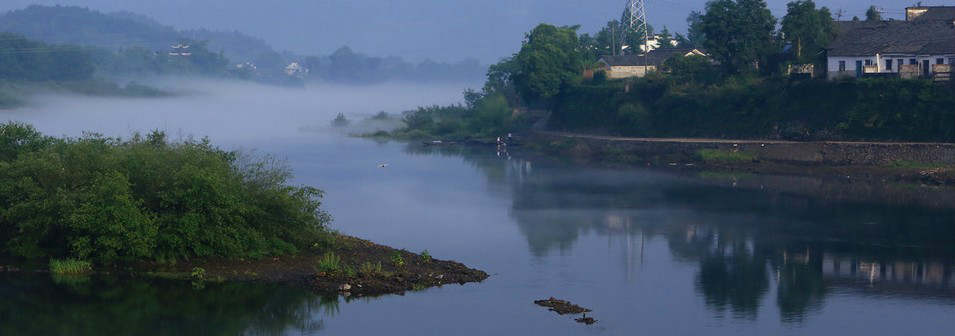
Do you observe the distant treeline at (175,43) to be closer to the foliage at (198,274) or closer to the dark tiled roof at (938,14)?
the dark tiled roof at (938,14)

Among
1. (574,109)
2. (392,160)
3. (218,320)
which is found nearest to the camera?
(218,320)

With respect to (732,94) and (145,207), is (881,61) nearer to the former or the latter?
(732,94)

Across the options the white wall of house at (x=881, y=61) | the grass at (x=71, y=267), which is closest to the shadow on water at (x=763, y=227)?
the white wall of house at (x=881, y=61)

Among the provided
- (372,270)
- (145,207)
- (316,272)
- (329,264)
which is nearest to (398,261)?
(372,270)

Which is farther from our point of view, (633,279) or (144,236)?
(633,279)

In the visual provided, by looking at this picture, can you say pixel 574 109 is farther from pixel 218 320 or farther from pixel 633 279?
pixel 218 320

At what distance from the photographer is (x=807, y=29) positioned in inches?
1756

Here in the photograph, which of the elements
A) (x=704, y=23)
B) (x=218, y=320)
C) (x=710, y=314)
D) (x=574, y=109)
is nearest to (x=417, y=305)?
(x=218, y=320)

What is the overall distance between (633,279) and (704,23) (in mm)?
27506

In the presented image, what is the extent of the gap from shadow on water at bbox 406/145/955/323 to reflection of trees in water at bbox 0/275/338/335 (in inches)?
235

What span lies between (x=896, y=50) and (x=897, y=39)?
802mm

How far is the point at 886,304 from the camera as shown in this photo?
19.8 m

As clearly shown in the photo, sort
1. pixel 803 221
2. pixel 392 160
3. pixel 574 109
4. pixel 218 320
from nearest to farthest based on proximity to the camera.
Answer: pixel 218 320 → pixel 803 221 → pixel 392 160 → pixel 574 109

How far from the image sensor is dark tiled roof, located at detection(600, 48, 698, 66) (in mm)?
56938
